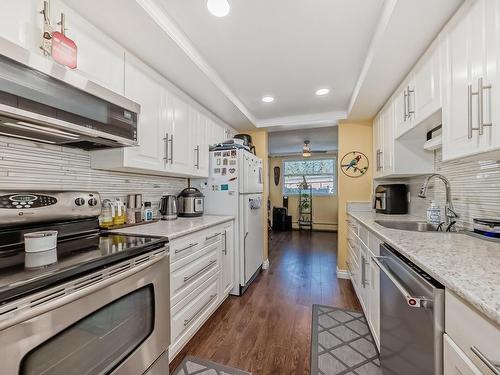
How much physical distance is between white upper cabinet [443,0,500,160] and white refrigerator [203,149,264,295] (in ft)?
6.00

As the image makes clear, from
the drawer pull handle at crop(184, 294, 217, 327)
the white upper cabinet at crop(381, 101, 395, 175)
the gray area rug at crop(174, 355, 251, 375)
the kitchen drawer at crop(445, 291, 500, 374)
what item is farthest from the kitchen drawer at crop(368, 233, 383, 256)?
the drawer pull handle at crop(184, 294, 217, 327)

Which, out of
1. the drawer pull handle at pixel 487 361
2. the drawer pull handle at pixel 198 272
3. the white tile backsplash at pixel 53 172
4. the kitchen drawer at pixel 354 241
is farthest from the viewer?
the kitchen drawer at pixel 354 241

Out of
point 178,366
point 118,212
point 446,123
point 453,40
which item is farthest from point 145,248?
point 453,40

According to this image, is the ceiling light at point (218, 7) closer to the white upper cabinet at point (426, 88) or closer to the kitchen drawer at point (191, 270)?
the white upper cabinet at point (426, 88)

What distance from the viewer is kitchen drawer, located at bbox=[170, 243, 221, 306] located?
60.3 inches

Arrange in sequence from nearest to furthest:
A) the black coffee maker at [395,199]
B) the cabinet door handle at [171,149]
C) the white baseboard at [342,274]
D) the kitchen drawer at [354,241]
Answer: the cabinet door handle at [171,149] → the kitchen drawer at [354,241] → the black coffee maker at [395,199] → the white baseboard at [342,274]

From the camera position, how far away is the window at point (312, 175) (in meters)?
6.62

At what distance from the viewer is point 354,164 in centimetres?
317

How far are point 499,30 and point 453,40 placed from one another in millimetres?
378

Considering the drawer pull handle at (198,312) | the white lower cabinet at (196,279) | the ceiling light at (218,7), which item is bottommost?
the drawer pull handle at (198,312)

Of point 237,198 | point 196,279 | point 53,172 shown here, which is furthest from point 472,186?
point 53,172

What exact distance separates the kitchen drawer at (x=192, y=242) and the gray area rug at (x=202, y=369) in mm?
694

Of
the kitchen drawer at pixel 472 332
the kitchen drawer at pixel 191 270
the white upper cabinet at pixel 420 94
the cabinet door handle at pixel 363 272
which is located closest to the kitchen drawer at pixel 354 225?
the cabinet door handle at pixel 363 272

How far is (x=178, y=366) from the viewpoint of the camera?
150 centimetres
